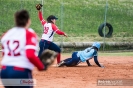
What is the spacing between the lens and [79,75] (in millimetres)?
12633

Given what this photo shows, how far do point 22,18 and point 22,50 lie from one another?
0.41 metres

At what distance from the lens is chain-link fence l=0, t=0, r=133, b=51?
24031 millimetres

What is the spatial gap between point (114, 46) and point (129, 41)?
Answer: 1.12m

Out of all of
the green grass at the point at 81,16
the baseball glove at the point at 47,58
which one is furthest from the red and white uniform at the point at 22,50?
the green grass at the point at 81,16

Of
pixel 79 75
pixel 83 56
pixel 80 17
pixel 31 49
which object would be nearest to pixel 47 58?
pixel 31 49

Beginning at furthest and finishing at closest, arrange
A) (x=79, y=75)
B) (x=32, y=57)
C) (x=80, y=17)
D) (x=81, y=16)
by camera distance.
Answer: (x=81, y=16)
(x=80, y=17)
(x=79, y=75)
(x=32, y=57)

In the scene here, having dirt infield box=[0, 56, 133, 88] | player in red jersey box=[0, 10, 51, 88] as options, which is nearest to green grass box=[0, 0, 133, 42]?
dirt infield box=[0, 56, 133, 88]

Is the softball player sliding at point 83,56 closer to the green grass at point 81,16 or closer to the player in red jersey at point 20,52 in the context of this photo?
the green grass at point 81,16

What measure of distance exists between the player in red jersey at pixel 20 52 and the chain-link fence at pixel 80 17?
16.4m

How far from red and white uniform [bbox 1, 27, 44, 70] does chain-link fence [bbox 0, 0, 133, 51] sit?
1637 cm

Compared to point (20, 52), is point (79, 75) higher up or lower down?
lower down

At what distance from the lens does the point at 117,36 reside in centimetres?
2502

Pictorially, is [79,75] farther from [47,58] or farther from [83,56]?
[47,58]

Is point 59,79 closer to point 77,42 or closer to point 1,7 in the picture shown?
point 77,42
